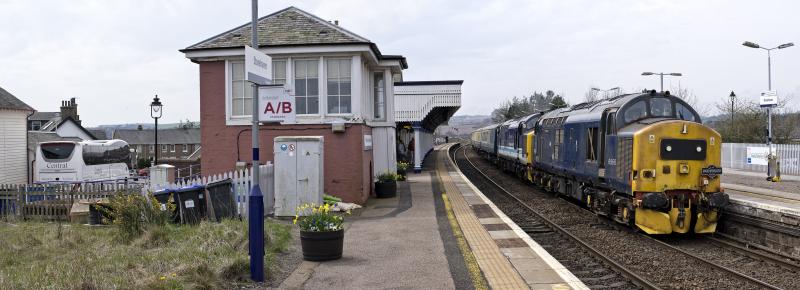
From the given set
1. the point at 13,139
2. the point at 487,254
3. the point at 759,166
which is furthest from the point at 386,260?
the point at 759,166

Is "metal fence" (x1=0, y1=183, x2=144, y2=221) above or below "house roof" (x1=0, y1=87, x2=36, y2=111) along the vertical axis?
below

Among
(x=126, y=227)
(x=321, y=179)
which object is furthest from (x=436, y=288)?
(x=321, y=179)

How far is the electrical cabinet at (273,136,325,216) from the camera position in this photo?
14883 millimetres

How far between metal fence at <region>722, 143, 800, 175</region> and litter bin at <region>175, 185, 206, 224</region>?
29.6 m

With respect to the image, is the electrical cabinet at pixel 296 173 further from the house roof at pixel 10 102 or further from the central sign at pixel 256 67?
the house roof at pixel 10 102

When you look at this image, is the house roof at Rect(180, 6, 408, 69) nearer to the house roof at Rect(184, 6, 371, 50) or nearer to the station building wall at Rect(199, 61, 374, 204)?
the house roof at Rect(184, 6, 371, 50)

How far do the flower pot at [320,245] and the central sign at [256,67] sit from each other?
241 cm

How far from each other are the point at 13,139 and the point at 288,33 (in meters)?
19.6

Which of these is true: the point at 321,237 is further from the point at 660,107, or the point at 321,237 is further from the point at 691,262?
the point at 660,107

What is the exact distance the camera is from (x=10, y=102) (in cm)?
2931

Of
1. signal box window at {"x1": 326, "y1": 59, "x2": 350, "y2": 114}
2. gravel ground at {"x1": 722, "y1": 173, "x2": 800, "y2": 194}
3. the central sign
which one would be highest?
signal box window at {"x1": 326, "y1": 59, "x2": 350, "y2": 114}

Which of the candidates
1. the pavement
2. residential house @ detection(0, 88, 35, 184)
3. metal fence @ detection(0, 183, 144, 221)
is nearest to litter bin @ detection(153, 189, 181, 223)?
metal fence @ detection(0, 183, 144, 221)

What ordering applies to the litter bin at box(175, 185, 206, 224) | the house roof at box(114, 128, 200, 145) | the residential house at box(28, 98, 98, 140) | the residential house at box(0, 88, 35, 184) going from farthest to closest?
the house roof at box(114, 128, 200, 145)
the residential house at box(28, 98, 98, 140)
the residential house at box(0, 88, 35, 184)
the litter bin at box(175, 185, 206, 224)

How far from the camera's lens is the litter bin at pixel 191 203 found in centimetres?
1300
